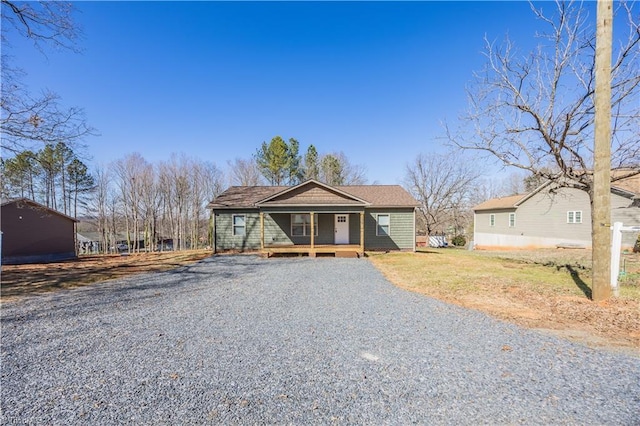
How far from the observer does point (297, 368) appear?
10.9 feet

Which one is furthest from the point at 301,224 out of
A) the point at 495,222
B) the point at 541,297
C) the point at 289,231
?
the point at 495,222

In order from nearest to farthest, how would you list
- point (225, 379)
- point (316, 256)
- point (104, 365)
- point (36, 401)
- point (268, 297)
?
point (36, 401), point (225, 379), point (104, 365), point (268, 297), point (316, 256)

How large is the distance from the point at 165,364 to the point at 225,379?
3.06 feet

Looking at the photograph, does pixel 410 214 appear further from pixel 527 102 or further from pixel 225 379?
pixel 225 379

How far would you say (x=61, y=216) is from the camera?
59.5 ft

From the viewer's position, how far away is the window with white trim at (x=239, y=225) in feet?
53.9

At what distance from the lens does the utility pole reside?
18.9 feet

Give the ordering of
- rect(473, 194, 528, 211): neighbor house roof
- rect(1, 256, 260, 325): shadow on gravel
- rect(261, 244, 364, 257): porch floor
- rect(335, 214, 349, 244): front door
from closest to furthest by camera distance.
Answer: rect(1, 256, 260, 325): shadow on gravel < rect(261, 244, 364, 257): porch floor < rect(335, 214, 349, 244): front door < rect(473, 194, 528, 211): neighbor house roof

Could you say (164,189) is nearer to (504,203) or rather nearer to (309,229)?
(309,229)

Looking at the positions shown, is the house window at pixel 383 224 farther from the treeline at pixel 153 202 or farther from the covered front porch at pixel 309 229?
the treeline at pixel 153 202

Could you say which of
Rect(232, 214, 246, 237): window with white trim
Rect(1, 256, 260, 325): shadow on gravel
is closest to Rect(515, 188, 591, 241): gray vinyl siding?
Rect(232, 214, 246, 237): window with white trim

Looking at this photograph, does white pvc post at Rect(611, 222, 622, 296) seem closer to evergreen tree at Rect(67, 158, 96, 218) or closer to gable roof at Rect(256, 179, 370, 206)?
gable roof at Rect(256, 179, 370, 206)

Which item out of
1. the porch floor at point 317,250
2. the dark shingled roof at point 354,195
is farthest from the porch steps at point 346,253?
the dark shingled roof at point 354,195

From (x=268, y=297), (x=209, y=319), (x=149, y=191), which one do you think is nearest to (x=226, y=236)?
(x=268, y=297)
